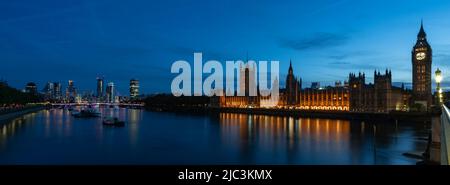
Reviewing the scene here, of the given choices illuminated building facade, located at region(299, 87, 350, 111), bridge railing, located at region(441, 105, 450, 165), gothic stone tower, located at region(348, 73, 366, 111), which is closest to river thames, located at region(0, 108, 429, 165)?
bridge railing, located at region(441, 105, 450, 165)

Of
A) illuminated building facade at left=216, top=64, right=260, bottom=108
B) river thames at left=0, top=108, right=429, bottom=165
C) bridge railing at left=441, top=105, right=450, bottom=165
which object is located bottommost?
river thames at left=0, top=108, right=429, bottom=165

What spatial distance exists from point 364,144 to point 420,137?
261 inches

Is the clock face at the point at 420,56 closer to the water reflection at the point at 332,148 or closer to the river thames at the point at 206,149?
the water reflection at the point at 332,148

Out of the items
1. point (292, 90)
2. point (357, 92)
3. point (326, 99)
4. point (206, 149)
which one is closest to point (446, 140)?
point (206, 149)

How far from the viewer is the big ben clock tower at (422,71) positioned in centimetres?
7071

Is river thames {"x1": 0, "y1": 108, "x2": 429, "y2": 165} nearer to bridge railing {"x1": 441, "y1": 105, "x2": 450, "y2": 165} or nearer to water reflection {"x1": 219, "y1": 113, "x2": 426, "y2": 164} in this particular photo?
water reflection {"x1": 219, "y1": 113, "x2": 426, "y2": 164}

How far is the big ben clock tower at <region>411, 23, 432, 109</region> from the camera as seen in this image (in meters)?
70.7

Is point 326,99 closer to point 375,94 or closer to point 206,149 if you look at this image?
point 375,94

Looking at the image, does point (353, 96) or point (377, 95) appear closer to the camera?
point (377, 95)

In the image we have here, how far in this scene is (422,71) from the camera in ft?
235

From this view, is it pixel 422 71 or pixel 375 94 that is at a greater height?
pixel 422 71

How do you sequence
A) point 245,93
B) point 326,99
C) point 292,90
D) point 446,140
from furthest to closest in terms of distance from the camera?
1. point 245,93
2. point 292,90
3. point 326,99
4. point 446,140
